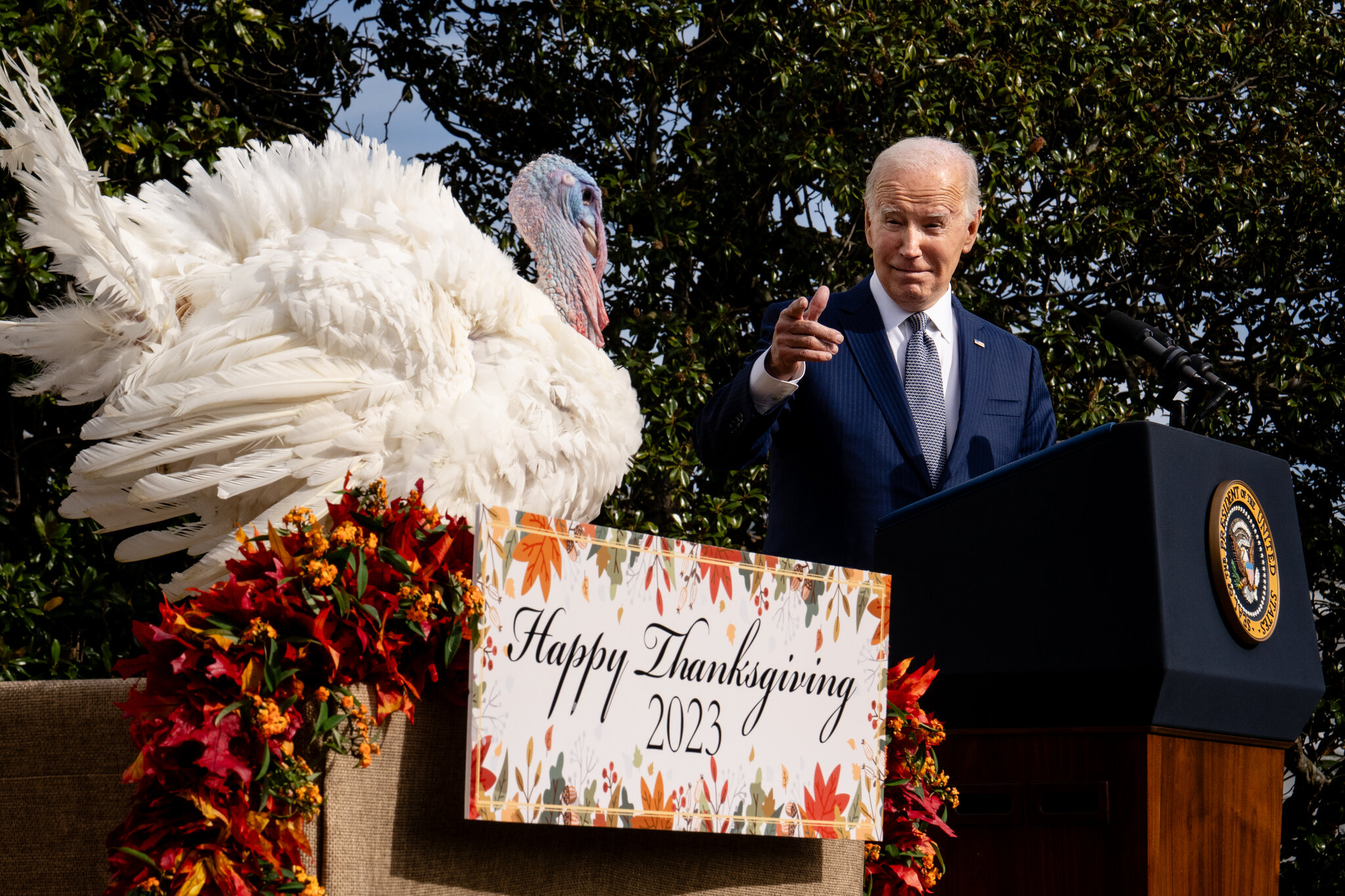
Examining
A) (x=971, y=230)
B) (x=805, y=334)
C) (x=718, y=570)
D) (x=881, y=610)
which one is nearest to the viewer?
(x=718, y=570)

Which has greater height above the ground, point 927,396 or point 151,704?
point 927,396

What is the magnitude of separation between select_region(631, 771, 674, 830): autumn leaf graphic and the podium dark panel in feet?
2.22

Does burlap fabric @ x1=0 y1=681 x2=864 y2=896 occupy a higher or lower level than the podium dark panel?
lower

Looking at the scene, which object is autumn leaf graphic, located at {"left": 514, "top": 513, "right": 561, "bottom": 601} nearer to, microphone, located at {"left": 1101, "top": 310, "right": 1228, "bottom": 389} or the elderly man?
the elderly man

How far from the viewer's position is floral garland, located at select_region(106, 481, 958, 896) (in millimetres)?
1000

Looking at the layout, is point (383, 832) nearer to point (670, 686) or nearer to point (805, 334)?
point (670, 686)

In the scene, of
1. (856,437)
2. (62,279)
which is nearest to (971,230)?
(856,437)

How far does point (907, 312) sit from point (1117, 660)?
980 millimetres

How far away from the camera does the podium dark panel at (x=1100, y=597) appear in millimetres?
1554

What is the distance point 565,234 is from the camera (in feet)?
11.0

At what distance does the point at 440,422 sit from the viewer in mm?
2350

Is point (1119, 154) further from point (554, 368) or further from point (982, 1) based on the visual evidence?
point (554, 368)

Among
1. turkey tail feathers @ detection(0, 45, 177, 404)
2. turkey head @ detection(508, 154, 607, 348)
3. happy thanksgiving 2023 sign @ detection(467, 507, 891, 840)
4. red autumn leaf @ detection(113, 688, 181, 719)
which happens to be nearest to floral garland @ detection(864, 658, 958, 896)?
happy thanksgiving 2023 sign @ detection(467, 507, 891, 840)

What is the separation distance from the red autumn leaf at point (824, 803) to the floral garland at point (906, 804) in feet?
0.51
